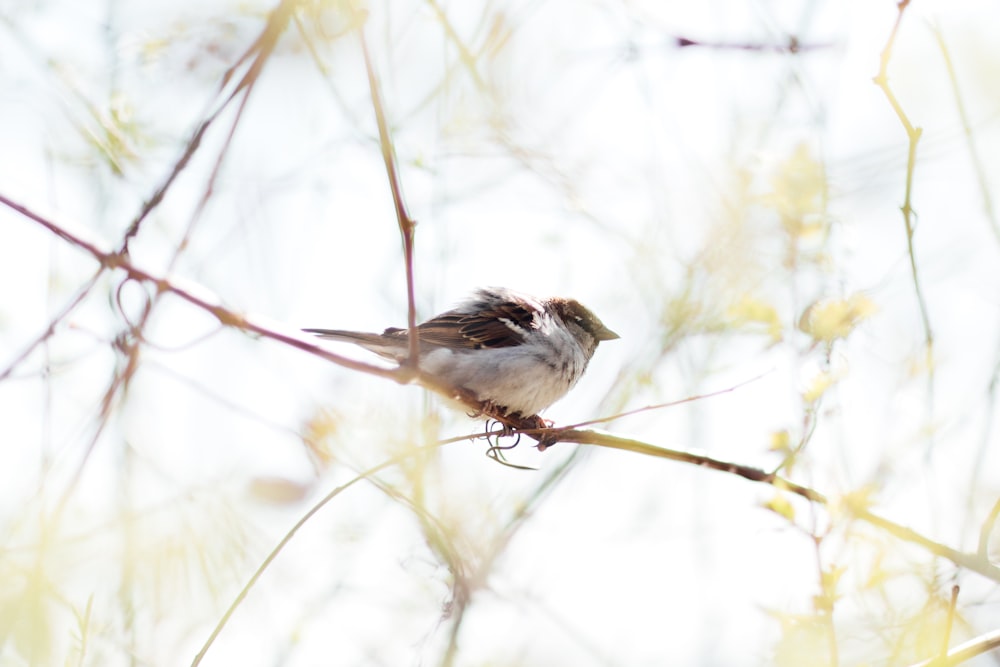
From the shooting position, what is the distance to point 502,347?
4.97m

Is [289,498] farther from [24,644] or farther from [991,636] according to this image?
[991,636]

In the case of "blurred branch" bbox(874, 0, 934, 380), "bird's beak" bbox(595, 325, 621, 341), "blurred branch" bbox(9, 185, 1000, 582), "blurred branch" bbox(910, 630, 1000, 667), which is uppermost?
"bird's beak" bbox(595, 325, 621, 341)

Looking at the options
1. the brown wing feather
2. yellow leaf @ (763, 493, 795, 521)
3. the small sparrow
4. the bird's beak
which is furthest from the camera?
the bird's beak

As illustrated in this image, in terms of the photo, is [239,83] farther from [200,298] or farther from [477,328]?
[477,328]

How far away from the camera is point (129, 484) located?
301cm

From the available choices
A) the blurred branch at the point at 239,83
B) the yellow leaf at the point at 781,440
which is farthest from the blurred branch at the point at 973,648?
the blurred branch at the point at 239,83

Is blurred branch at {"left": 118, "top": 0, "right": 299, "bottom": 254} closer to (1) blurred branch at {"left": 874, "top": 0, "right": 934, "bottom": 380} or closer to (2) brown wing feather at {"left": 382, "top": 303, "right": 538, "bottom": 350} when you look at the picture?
(1) blurred branch at {"left": 874, "top": 0, "right": 934, "bottom": 380}

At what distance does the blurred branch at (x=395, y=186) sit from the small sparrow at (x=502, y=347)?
210 cm

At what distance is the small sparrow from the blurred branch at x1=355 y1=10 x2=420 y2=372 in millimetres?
2103

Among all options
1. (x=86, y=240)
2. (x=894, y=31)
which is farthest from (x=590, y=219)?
(x=86, y=240)

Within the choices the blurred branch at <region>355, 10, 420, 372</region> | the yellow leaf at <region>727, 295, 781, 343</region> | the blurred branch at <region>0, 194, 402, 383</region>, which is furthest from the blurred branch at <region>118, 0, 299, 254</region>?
the yellow leaf at <region>727, 295, 781, 343</region>

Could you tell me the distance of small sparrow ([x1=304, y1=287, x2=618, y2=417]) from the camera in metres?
4.75

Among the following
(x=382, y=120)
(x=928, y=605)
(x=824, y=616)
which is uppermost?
(x=382, y=120)

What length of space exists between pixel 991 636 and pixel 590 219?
8.05ft
